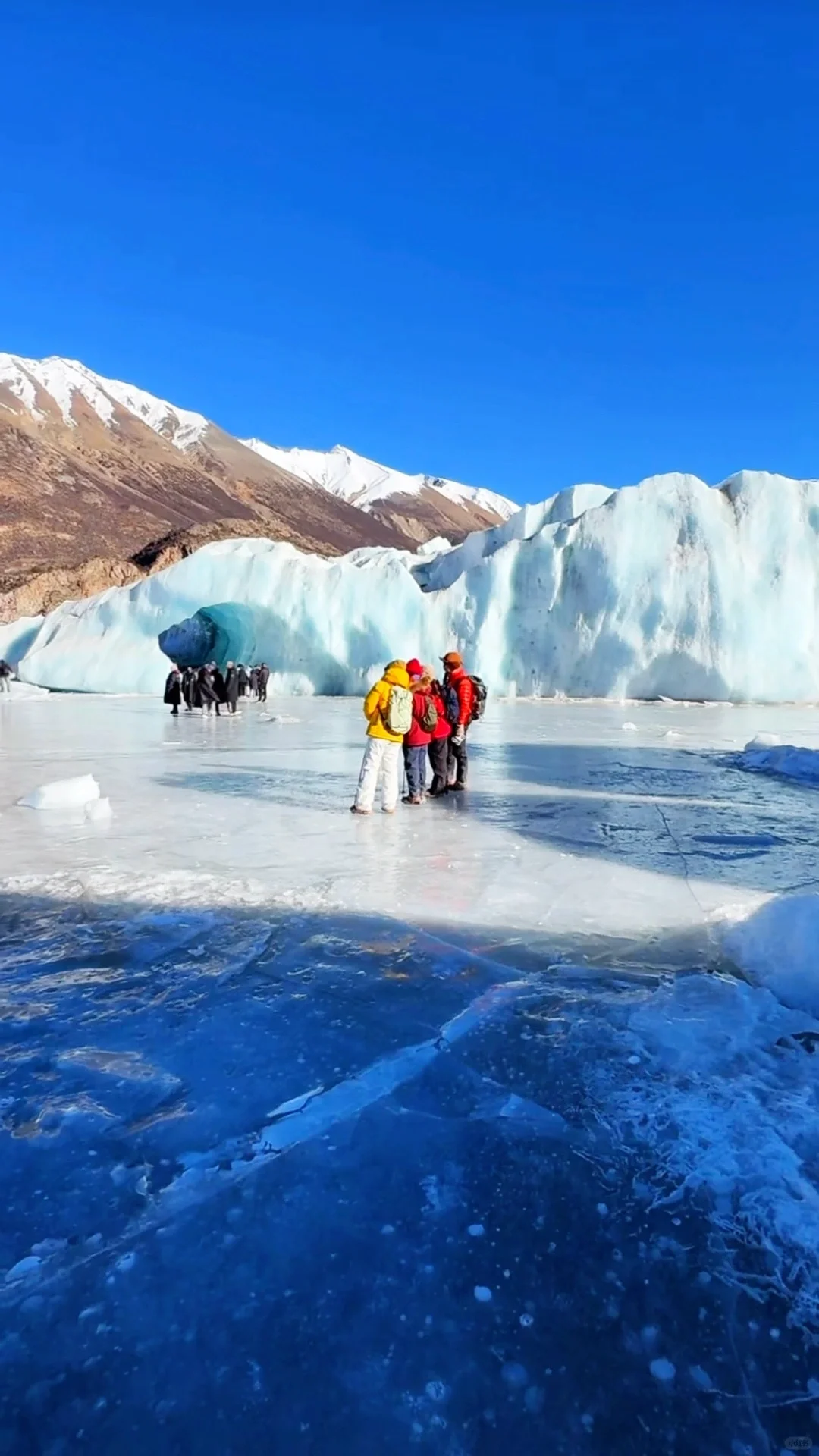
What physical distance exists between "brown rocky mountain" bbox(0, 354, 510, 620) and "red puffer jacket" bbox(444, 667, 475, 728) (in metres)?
32.4

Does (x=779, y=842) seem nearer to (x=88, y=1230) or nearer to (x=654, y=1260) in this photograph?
(x=654, y=1260)

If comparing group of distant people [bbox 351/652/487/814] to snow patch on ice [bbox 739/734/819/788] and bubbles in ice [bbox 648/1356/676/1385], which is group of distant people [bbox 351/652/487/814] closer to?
snow patch on ice [bbox 739/734/819/788]

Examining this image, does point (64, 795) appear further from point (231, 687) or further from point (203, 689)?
point (203, 689)

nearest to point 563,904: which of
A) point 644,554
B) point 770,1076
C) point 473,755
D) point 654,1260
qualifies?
point 770,1076

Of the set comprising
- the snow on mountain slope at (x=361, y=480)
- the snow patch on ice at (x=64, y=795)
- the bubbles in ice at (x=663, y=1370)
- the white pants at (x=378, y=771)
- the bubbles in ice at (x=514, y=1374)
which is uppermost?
the snow on mountain slope at (x=361, y=480)

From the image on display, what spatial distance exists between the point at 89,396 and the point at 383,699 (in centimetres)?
14949

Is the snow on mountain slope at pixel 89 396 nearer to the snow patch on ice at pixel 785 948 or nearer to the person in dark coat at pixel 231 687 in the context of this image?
the person in dark coat at pixel 231 687

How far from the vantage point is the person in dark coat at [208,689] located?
63.6 feet

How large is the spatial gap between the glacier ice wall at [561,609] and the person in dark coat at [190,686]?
575 centimetres

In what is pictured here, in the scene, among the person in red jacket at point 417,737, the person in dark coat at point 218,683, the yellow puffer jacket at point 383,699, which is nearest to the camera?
Result: the yellow puffer jacket at point 383,699

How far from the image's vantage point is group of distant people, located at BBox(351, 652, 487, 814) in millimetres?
6113

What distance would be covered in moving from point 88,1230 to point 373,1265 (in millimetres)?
564

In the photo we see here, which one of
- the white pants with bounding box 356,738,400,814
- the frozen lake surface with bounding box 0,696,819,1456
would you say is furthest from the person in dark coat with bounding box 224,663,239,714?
the frozen lake surface with bounding box 0,696,819,1456

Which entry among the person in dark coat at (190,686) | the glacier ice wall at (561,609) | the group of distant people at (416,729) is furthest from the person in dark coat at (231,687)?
the group of distant people at (416,729)
